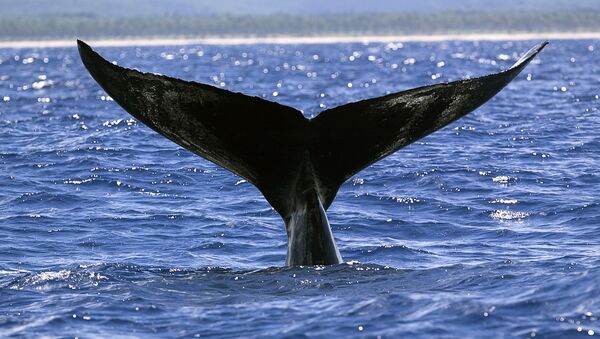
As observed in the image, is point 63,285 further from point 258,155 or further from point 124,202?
point 124,202

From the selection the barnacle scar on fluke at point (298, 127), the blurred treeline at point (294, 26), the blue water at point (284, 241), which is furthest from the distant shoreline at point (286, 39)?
the barnacle scar on fluke at point (298, 127)

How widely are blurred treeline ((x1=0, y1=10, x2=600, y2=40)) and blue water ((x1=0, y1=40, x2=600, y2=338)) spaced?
436 feet

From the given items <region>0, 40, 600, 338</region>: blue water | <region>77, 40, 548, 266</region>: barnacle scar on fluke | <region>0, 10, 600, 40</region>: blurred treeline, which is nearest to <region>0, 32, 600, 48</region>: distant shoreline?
<region>0, 10, 600, 40</region>: blurred treeline

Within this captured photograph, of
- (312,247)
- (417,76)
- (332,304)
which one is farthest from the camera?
(417,76)

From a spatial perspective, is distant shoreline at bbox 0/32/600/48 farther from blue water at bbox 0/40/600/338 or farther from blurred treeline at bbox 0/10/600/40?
blue water at bbox 0/40/600/338

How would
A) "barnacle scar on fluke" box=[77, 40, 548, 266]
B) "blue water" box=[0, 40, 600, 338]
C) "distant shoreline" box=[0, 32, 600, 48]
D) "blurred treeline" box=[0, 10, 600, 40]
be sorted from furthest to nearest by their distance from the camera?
"blurred treeline" box=[0, 10, 600, 40] → "distant shoreline" box=[0, 32, 600, 48] → "barnacle scar on fluke" box=[77, 40, 548, 266] → "blue water" box=[0, 40, 600, 338]

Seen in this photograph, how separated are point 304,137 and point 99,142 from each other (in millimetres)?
10527

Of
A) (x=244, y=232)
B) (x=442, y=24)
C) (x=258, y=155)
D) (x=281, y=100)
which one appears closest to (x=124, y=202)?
(x=244, y=232)

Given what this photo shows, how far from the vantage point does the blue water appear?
7559 millimetres

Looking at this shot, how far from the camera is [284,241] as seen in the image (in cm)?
1100

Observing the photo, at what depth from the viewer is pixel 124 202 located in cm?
1322

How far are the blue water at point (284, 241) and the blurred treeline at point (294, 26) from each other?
132829mm

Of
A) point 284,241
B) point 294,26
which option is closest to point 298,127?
point 284,241

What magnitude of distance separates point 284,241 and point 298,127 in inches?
124
